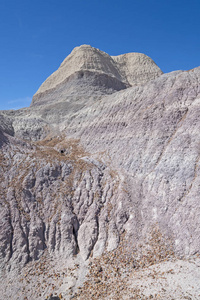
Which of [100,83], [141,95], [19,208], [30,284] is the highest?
[100,83]

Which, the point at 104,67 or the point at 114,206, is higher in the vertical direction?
the point at 104,67

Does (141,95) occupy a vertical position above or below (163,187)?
above

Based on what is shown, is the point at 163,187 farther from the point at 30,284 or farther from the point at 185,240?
the point at 30,284

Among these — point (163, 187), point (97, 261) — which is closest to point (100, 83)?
point (163, 187)

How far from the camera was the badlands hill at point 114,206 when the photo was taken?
12727mm

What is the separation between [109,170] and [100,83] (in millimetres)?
30306

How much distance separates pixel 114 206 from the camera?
17.3m

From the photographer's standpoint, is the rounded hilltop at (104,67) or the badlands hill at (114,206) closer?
the badlands hill at (114,206)

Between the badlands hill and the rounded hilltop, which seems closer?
the badlands hill

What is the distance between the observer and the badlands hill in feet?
41.8

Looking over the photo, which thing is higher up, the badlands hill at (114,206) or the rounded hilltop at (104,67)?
the rounded hilltop at (104,67)

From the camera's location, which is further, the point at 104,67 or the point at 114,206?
the point at 104,67

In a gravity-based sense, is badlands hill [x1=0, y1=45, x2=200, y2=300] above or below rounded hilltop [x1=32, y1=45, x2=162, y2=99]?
below

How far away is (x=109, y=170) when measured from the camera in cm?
2083
